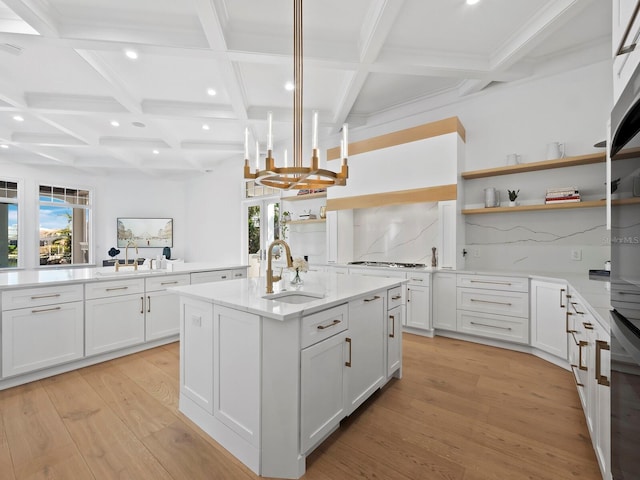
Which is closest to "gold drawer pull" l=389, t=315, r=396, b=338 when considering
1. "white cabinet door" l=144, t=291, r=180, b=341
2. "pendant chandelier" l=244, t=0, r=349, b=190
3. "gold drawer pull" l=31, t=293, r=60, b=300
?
"pendant chandelier" l=244, t=0, r=349, b=190

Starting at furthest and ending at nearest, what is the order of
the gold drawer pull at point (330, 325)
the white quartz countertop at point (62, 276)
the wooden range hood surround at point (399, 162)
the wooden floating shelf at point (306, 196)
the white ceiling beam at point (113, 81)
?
1. the wooden floating shelf at point (306, 196)
2. the wooden range hood surround at point (399, 162)
3. the white ceiling beam at point (113, 81)
4. the white quartz countertop at point (62, 276)
5. the gold drawer pull at point (330, 325)

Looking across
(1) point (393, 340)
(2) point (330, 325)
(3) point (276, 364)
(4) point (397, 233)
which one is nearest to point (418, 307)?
(4) point (397, 233)

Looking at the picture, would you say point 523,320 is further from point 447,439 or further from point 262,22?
point 262,22

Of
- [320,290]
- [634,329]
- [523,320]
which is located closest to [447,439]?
[320,290]

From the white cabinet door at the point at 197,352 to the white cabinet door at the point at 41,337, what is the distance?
1.49m

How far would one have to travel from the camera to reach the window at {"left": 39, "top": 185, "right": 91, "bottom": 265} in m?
6.96

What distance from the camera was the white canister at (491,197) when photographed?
3.65m

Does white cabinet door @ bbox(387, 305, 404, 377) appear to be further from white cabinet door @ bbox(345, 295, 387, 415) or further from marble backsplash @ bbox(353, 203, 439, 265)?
marble backsplash @ bbox(353, 203, 439, 265)

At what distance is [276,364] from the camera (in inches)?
60.1

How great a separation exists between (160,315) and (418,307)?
3086mm

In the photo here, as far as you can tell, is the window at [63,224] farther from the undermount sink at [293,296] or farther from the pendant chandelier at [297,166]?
the undermount sink at [293,296]

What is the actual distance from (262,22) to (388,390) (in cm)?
344

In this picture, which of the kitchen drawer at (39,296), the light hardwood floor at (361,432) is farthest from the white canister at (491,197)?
the kitchen drawer at (39,296)

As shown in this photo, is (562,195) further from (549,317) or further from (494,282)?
(549,317)
